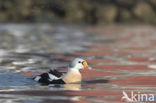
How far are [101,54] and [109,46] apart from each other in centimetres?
467

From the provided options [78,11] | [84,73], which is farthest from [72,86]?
[78,11]

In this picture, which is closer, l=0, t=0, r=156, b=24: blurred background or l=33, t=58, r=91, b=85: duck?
l=33, t=58, r=91, b=85: duck

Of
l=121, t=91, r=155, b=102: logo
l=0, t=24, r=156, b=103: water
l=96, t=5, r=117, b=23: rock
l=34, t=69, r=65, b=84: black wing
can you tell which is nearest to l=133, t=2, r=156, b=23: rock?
l=96, t=5, r=117, b=23: rock

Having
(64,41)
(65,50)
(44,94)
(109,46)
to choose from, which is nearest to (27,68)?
(44,94)

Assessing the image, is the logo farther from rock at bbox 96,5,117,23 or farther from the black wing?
rock at bbox 96,5,117,23

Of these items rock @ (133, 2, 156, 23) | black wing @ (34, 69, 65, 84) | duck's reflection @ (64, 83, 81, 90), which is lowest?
duck's reflection @ (64, 83, 81, 90)

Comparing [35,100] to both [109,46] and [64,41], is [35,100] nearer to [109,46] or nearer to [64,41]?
[109,46]

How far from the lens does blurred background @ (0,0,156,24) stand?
5159 cm

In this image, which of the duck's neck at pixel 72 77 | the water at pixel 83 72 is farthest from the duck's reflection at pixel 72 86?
the duck's neck at pixel 72 77

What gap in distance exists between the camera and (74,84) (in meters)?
13.8

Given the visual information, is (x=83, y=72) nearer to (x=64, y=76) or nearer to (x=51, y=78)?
(x=64, y=76)

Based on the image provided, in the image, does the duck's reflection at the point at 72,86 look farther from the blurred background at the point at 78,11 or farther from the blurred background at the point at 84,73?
the blurred background at the point at 78,11

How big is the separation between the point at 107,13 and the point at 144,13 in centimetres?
373

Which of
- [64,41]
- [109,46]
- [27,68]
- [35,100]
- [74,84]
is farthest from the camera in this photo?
[64,41]
